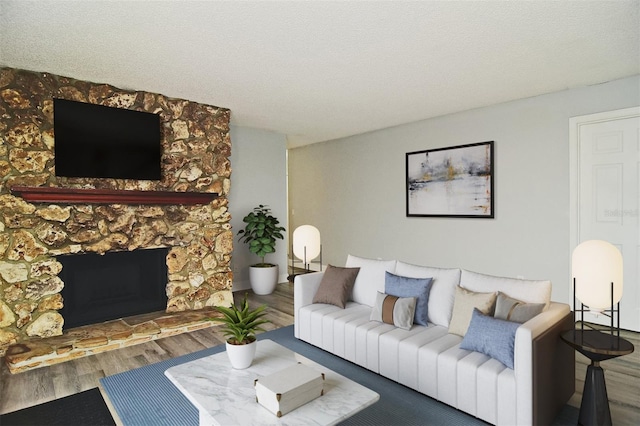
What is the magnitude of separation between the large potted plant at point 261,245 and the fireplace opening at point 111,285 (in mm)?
1389

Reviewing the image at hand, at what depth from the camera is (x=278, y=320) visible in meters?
4.34

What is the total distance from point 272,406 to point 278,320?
258cm

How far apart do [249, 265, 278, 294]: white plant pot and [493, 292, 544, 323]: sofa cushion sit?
3.57 metres

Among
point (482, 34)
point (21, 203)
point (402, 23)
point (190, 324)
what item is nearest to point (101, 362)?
point (190, 324)

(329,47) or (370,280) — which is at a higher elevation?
(329,47)

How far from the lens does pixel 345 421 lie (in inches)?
92.0

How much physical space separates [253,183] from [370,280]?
304 centimetres

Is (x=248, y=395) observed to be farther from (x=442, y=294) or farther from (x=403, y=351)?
(x=442, y=294)

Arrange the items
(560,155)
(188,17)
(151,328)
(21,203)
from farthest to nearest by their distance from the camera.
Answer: (560,155), (151,328), (21,203), (188,17)

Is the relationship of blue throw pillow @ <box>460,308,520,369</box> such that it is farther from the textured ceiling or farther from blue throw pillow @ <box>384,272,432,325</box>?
the textured ceiling

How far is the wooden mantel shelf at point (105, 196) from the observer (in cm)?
342

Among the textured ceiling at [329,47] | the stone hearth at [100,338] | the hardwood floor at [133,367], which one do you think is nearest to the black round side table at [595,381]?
the hardwood floor at [133,367]

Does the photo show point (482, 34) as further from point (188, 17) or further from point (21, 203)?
point (21, 203)

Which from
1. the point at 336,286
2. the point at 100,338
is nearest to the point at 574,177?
the point at 336,286
